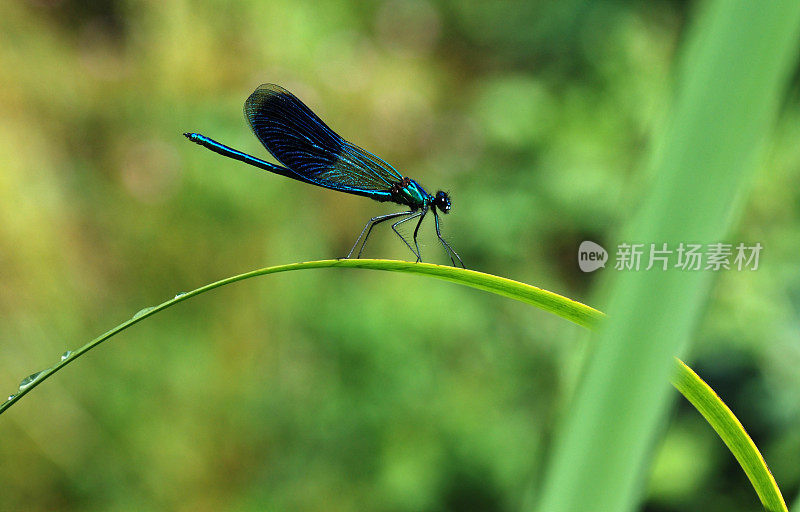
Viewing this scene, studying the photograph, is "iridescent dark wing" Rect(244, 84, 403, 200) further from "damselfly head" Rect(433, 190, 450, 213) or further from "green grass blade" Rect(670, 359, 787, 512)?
"green grass blade" Rect(670, 359, 787, 512)

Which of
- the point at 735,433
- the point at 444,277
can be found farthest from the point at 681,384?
the point at 444,277

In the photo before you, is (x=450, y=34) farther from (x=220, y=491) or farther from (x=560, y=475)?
(x=560, y=475)

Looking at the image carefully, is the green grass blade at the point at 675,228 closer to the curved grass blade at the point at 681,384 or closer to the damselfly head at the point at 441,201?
the curved grass blade at the point at 681,384

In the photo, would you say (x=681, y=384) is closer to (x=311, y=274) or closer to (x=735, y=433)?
(x=735, y=433)

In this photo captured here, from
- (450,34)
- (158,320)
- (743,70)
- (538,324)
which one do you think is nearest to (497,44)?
(450,34)

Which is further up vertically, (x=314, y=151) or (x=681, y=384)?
(x=314, y=151)

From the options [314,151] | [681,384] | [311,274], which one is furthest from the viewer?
[311,274]
